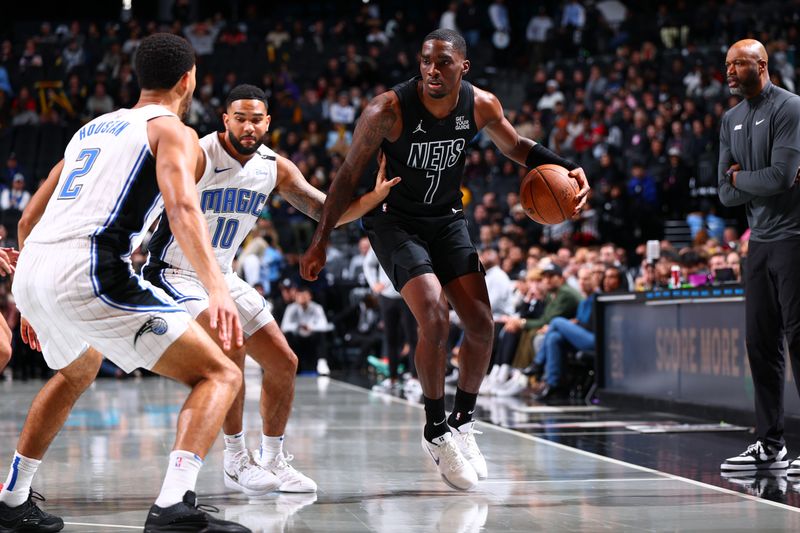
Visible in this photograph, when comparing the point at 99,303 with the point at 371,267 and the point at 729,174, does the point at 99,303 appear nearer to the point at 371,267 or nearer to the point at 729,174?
the point at 729,174

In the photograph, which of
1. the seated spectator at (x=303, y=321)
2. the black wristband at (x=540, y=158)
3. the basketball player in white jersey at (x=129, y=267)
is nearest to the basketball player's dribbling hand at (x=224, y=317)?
the basketball player in white jersey at (x=129, y=267)

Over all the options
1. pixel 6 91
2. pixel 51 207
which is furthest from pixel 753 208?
pixel 6 91

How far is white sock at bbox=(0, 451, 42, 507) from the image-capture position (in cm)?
417

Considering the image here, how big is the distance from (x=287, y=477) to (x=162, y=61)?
212cm

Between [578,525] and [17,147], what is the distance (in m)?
16.7

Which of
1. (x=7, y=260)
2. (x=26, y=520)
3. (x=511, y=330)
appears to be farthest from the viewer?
(x=511, y=330)

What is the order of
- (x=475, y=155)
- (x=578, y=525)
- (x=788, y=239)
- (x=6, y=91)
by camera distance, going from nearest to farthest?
1. (x=578, y=525)
2. (x=788, y=239)
3. (x=475, y=155)
4. (x=6, y=91)

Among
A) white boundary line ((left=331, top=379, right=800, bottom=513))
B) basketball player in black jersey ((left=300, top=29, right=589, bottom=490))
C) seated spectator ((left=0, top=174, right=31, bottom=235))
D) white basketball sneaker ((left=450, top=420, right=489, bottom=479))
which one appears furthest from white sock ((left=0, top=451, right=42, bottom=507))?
seated spectator ((left=0, top=174, right=31, bottom=235))

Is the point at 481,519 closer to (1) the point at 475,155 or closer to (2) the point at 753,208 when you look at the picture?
(2) the point at 753,208

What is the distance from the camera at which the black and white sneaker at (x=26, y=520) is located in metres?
4.13

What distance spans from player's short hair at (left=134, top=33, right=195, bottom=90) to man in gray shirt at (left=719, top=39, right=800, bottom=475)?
3063 mm

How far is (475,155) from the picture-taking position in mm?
18094

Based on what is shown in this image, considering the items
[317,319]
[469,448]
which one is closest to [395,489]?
[469,448]

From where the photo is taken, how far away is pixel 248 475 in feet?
16.6
